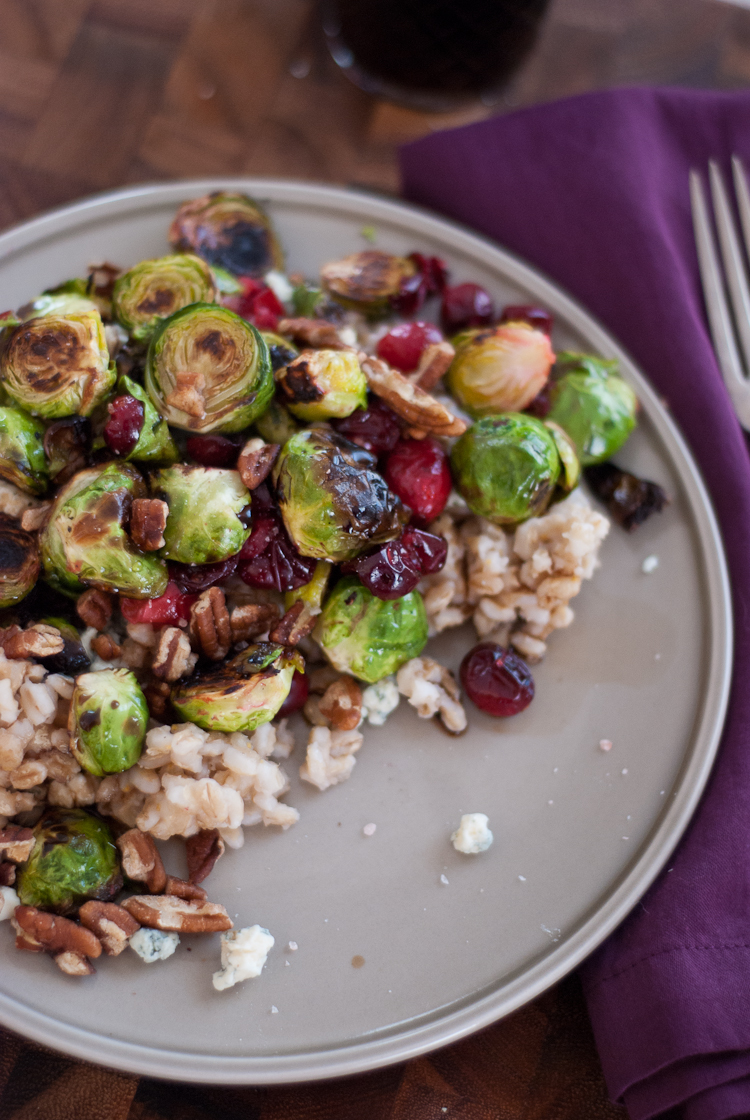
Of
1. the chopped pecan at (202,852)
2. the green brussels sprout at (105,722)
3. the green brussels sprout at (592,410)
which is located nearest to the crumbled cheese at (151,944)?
the chopped pecan at (202,852)

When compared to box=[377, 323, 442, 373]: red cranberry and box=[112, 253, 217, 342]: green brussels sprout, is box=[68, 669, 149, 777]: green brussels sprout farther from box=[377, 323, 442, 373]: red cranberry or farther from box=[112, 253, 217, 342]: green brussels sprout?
box=[377, 323, 442, 373]: red cranberry

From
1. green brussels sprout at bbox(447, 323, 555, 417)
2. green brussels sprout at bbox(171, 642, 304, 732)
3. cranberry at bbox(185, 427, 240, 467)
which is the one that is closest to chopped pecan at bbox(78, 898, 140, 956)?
green brussels sprout at bbox(171, 642, 304, 732)

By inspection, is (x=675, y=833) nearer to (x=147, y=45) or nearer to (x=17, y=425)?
(x=17, y=425)

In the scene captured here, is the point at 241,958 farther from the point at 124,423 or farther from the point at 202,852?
→ the point at 124,423

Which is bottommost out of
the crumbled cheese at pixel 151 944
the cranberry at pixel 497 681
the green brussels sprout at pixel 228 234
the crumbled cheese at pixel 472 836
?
the crumbled cheese at pixel 151 944

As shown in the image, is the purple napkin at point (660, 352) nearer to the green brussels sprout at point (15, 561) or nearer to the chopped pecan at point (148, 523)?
the chopped pecan at point (148, 523)

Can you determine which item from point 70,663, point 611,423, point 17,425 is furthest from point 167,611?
point 611,423
